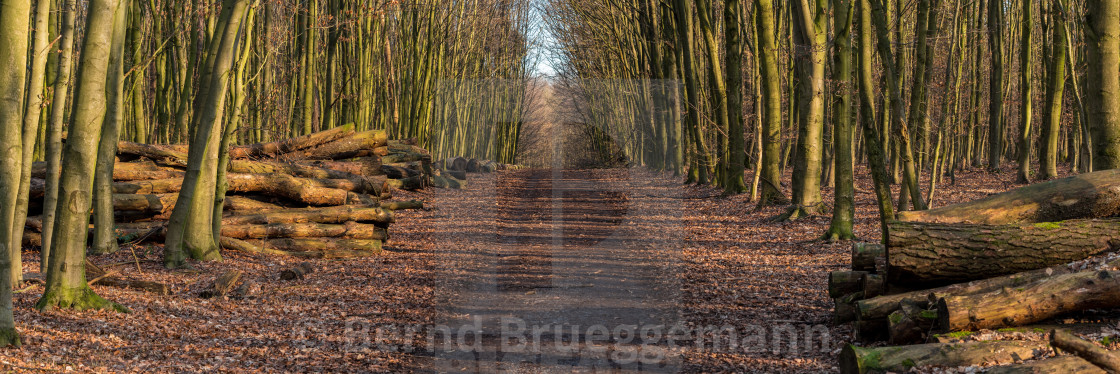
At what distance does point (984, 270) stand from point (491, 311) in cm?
461

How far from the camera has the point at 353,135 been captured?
16.6m

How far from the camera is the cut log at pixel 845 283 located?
21.0ft

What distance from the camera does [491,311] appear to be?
25.6 feet

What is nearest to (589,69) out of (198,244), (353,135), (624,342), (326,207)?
(353,135)

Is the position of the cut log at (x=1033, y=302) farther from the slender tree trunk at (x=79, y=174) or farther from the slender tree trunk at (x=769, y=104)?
the slender tree trunk at (x=769, y=104)

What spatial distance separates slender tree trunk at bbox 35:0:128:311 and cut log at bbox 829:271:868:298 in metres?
6.61

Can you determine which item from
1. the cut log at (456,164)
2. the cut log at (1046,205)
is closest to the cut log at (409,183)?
the cut log at (456,164)

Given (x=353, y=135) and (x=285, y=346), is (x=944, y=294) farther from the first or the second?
(x=353, y=135)

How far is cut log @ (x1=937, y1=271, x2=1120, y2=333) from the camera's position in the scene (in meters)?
4.68

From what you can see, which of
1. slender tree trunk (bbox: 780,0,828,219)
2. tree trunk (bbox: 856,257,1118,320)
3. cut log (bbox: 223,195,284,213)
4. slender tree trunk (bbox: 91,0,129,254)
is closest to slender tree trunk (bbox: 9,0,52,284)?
slender tree trunk (bbox: 91,0,129,254)

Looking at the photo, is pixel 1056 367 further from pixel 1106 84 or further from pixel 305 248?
pixel 305 248

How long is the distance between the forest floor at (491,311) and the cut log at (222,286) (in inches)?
8.6

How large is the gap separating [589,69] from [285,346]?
1500 inches

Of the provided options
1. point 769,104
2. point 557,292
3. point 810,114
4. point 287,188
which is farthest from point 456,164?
point 557,292
